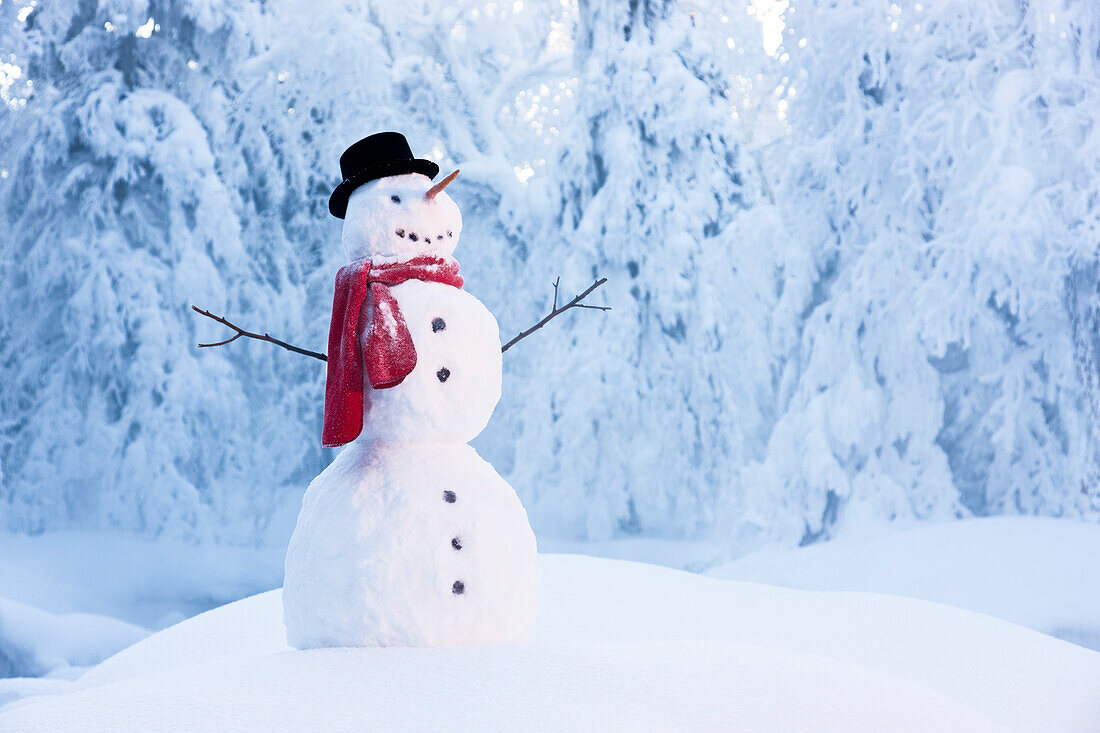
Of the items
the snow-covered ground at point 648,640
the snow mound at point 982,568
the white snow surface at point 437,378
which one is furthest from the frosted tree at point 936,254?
the white snow surface at point 437,378

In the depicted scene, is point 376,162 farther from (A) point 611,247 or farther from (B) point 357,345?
(A) point 611,247

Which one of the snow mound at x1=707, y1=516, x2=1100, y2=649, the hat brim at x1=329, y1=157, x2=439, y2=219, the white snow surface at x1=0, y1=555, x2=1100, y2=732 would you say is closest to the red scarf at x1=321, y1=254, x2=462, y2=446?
the hat brim at x1=329, y1=157, x2=439, y2=219

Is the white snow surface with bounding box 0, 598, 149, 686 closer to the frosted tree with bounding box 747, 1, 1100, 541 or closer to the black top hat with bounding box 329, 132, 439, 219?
the frosted tree with bounding box 747, 1, 1100, 541

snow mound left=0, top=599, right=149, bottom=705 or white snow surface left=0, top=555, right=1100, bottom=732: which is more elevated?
white snow surface left=0, top=555, right=1100, bottom=732

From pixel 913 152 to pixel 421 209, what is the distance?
4.18 m

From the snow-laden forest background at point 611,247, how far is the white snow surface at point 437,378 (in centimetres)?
382

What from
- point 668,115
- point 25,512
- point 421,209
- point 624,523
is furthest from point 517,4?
point 421,209

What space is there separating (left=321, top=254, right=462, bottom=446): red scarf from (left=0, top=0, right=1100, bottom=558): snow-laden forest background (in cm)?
398

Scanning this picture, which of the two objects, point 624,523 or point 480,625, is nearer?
point 480,625

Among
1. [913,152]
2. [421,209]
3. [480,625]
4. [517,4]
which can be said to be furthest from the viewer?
[517,4]

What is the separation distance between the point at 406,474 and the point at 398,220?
568 mm

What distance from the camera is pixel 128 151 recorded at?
21.5 feet

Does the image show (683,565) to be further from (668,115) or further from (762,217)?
(668,115)

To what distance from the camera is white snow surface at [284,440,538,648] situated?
6.07ft
